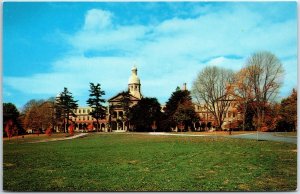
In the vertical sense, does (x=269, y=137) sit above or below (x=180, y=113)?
below

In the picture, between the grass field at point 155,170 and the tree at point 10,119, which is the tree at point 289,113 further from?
the tree at point 10,119

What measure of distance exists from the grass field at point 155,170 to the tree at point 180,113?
3338 mm

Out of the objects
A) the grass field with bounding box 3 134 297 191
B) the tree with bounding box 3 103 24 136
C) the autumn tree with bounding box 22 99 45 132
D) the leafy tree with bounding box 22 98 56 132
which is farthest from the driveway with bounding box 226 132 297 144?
the tree with bounding box 3 103 24 136

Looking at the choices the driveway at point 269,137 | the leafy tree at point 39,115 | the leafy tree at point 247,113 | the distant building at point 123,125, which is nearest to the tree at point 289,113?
the driveway at point 269,137

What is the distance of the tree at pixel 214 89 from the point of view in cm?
1072

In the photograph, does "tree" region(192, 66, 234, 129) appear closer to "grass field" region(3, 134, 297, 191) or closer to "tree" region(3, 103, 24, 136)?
"grass field" region(3, 134, 297, 191)

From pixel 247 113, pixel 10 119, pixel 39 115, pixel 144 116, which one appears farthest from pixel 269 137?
pixel 144 116

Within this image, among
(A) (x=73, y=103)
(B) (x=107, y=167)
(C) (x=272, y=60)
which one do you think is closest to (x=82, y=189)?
(B) (x=107, y=167)

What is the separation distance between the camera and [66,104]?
12328mm

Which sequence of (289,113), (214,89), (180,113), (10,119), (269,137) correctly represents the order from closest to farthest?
(289,113) < (10,119) < (269,137) < (214,89) < (180,113)

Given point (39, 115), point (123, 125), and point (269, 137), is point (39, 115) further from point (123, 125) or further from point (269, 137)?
point (269, 137)

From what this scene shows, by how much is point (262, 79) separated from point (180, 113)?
18.3ft

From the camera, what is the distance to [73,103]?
40.0ft

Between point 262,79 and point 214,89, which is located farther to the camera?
point 214,89
